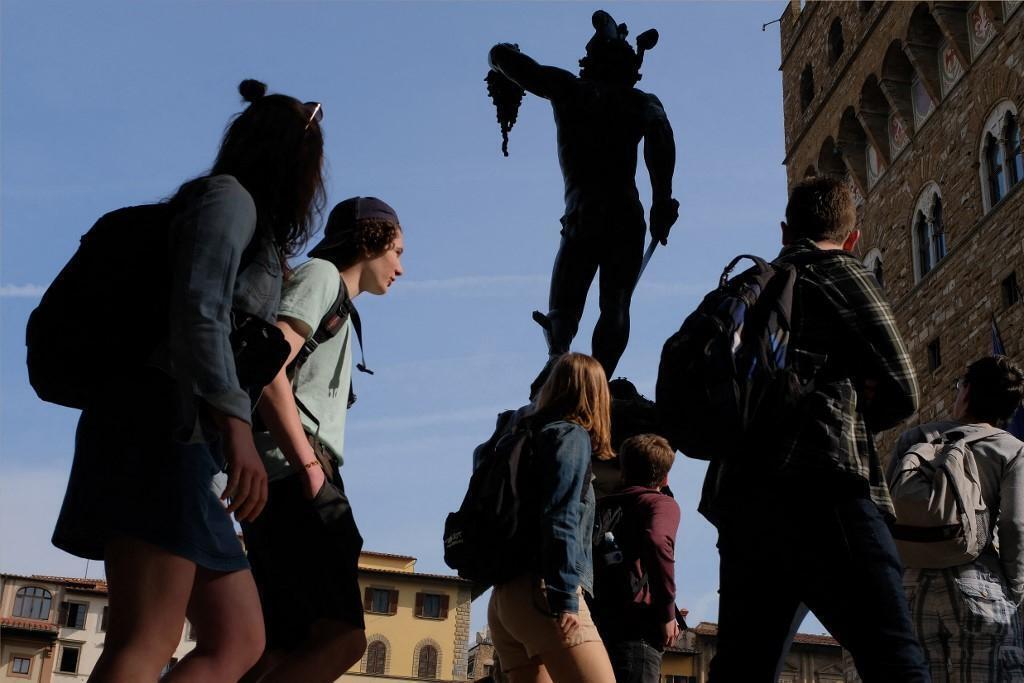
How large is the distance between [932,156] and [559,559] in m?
28.0

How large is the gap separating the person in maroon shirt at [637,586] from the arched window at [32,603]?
5033 cm

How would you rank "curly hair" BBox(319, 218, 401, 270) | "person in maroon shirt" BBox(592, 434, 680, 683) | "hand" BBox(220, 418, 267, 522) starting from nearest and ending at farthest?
"hand" BBox(220, 418, 267, 522)
"curly hair" BBox(319, 218, 401, 270)
"person in maroon shirt" BBox(592, 434, 680, 683)

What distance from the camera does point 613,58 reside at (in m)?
7.16

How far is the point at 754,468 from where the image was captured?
10.3 feet

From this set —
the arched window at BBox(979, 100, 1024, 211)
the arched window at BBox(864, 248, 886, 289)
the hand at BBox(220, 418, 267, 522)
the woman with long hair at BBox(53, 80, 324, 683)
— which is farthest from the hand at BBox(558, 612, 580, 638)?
the arched window at BBox(864, 248, 886, 289)

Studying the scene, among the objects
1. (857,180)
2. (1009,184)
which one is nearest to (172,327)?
(1009,184)

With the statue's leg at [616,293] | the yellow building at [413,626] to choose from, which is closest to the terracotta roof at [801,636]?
the yellow building at [413,626]

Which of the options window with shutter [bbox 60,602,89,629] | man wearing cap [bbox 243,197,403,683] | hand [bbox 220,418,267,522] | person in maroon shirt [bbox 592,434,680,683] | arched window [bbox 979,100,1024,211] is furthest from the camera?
window with shutter [bbox 60,602,89,629]

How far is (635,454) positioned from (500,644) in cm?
90

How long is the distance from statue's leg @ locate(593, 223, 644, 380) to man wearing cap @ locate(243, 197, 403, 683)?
3558 mm

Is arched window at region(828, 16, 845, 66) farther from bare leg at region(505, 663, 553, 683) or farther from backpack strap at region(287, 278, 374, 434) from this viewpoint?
backpack strap at region(287, 278, 374, 434)

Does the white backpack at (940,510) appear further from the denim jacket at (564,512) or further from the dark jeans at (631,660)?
the denim jacket at (564,512)

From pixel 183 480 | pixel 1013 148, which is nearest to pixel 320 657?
pixel 183 480

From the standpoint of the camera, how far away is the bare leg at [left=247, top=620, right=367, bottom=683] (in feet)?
10.4
